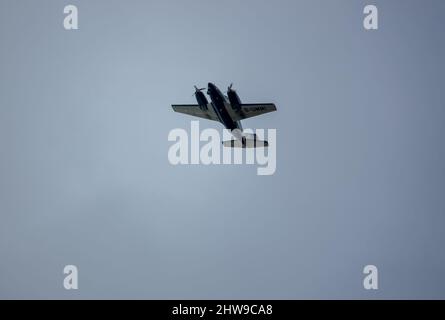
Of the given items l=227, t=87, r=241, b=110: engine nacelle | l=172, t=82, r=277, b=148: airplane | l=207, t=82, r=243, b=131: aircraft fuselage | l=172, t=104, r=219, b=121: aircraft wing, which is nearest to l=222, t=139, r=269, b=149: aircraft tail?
l=172, t=82, r=277, b=148: airplane

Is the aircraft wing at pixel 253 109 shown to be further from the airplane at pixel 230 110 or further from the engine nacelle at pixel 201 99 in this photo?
the engine nacelle at pixel 201 99

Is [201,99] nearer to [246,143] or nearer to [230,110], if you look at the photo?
[230,110]

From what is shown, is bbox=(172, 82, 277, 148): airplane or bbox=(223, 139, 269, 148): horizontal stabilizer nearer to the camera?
bbox=(172, 82, 277, 148): airplane

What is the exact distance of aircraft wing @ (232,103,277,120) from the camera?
43062 mm

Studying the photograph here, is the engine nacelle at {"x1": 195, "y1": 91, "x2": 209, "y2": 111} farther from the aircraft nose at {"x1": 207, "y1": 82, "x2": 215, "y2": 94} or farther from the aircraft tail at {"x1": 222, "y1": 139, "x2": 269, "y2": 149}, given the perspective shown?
the aircraft tail at {"x1": 222, "y1": 139, "x2": 269, "y2": 149}

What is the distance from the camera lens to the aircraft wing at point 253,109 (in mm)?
43062

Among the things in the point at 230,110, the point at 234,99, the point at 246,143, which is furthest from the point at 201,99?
the point at 246,143

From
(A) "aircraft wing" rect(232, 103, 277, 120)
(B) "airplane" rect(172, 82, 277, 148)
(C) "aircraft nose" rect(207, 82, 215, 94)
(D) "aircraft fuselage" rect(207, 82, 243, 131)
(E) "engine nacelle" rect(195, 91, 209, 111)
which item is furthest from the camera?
(A) "aircraft wing" rect(232, 103, 277, 120)

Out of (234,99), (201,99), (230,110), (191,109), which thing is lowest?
(230,110)

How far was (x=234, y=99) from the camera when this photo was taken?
1566 inches

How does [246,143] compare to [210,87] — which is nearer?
[210,87]

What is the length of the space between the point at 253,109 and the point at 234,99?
3977mm

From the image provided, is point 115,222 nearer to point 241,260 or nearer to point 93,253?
point 93,253
